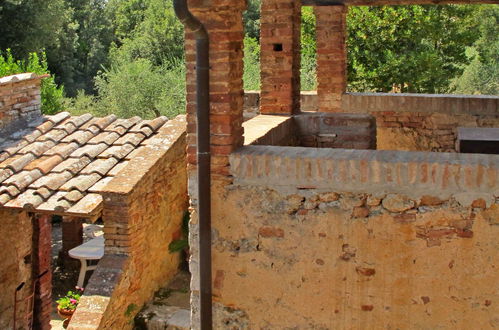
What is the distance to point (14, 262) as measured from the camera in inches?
344

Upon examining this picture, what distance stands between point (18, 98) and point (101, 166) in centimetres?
235

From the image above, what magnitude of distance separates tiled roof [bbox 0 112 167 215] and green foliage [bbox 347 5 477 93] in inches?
426

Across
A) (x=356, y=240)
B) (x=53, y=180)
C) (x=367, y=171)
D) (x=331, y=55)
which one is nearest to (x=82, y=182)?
(x=53, y=180)

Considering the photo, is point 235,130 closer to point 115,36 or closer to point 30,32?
point 30,32

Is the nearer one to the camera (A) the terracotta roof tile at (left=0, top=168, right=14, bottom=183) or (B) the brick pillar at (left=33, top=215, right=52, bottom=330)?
(A) the terracotta roof tile at (left=0, top=168, right=14, bottom=183)

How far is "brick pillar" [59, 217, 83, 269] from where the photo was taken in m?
13.3

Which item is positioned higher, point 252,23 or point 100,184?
point 252,23

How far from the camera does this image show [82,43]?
1091 inches

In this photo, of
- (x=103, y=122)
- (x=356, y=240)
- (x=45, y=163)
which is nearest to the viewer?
(x=356, y=240)

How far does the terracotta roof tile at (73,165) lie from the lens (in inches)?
302

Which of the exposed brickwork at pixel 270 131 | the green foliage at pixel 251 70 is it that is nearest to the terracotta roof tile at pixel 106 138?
the exposed brickwork at pixel 270 131

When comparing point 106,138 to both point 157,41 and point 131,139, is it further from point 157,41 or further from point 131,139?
point 157,41

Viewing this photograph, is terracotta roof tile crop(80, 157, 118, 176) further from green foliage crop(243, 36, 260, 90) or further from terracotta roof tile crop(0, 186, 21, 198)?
green foliage crop(243, 36, 260, 90)

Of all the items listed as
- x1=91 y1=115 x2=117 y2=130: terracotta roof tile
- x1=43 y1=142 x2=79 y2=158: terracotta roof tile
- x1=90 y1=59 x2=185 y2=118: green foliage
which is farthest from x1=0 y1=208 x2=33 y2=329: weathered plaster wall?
x1=90 y1=59 x2=185 y2=118: green foliage
